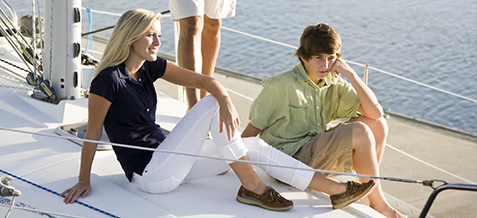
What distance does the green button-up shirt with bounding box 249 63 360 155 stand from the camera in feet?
9.96

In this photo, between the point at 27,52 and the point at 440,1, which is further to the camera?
the point at 440,1

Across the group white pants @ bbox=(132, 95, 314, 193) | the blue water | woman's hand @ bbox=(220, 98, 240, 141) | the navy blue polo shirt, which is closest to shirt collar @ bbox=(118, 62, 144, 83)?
the navy blue polo shirt

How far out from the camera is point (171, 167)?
2.65 m

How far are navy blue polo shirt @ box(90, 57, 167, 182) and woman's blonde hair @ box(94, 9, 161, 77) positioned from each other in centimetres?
4

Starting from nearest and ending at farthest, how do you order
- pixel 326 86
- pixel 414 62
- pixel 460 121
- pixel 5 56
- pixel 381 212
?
1. pixel 381 212
2. pixel 326 86
3. pixel 5 56
4. pixel 460 121
5. pixel 414 62

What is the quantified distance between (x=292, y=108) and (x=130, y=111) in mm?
746

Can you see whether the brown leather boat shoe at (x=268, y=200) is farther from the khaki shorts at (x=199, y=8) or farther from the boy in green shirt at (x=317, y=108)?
the khaki shorts at (x=199, y=8)

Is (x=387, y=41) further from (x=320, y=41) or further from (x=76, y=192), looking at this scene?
(x=76, y=192)

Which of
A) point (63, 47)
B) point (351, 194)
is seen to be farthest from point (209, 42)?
point (351, 194)

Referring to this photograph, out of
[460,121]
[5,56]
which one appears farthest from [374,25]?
[5,56]

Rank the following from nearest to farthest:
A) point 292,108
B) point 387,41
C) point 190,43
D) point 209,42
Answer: point 292,108
point 190,43
point 209,42
point 387,41

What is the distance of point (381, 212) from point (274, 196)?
0.51 meters

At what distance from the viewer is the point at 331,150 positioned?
2.89 metres

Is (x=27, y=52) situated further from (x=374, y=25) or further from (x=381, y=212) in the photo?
(x=374, y=25)
